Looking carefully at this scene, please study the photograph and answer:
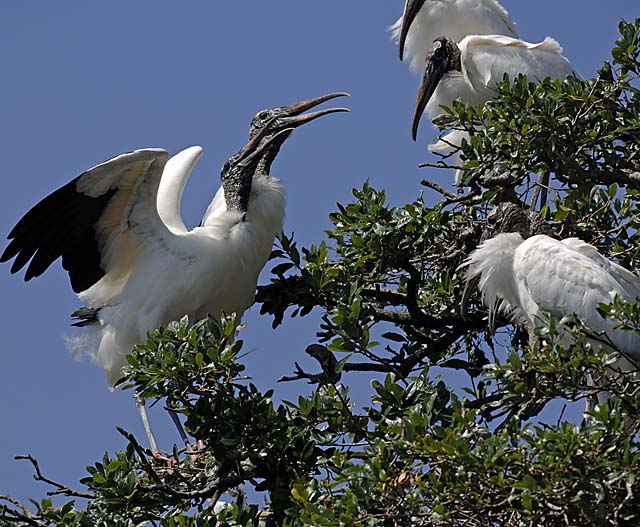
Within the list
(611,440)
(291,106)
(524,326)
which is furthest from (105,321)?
(611,440)

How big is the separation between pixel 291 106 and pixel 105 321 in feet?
5.40

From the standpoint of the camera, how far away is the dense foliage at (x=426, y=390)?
171 inches

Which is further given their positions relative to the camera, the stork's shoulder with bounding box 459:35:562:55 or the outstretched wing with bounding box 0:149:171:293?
the stork's shoulder with bounding box 459:35:562:55

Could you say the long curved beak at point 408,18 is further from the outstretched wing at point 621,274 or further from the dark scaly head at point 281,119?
the outstretched wing at point 621,274

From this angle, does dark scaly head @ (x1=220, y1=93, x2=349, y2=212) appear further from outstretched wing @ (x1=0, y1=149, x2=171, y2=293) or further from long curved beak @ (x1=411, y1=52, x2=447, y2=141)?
long curved beak @ (x1=411, y1=52, x2=447, y2=141)

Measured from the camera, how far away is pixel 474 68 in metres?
8.87

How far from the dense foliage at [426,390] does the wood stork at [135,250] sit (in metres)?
0.26

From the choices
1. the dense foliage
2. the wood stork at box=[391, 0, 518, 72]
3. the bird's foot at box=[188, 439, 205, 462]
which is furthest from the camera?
the wood stork at box=[391, 0, 518, 72]

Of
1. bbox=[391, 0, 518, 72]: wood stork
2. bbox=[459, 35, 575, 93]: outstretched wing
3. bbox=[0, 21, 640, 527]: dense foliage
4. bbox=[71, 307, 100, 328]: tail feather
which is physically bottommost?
bbox=[0, 21, 640, 527]: dense foliage

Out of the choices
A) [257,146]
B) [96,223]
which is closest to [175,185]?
[257,146]

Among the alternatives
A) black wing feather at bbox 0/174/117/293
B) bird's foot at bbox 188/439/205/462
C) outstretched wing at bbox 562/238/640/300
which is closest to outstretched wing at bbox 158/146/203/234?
black wing feather at bbox 0/174/117/293

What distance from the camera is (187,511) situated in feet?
17.5

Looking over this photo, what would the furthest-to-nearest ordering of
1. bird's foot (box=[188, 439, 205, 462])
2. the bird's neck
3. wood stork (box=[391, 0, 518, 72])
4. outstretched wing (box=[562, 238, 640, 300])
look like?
wood stork (box=[391, 0, 518, 72])
the bird's neck
outstretched wing (box=[562, 238, 640, 300])
bird's foot (box=[188, 439, 205, 462])

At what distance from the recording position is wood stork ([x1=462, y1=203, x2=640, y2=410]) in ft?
19.7
